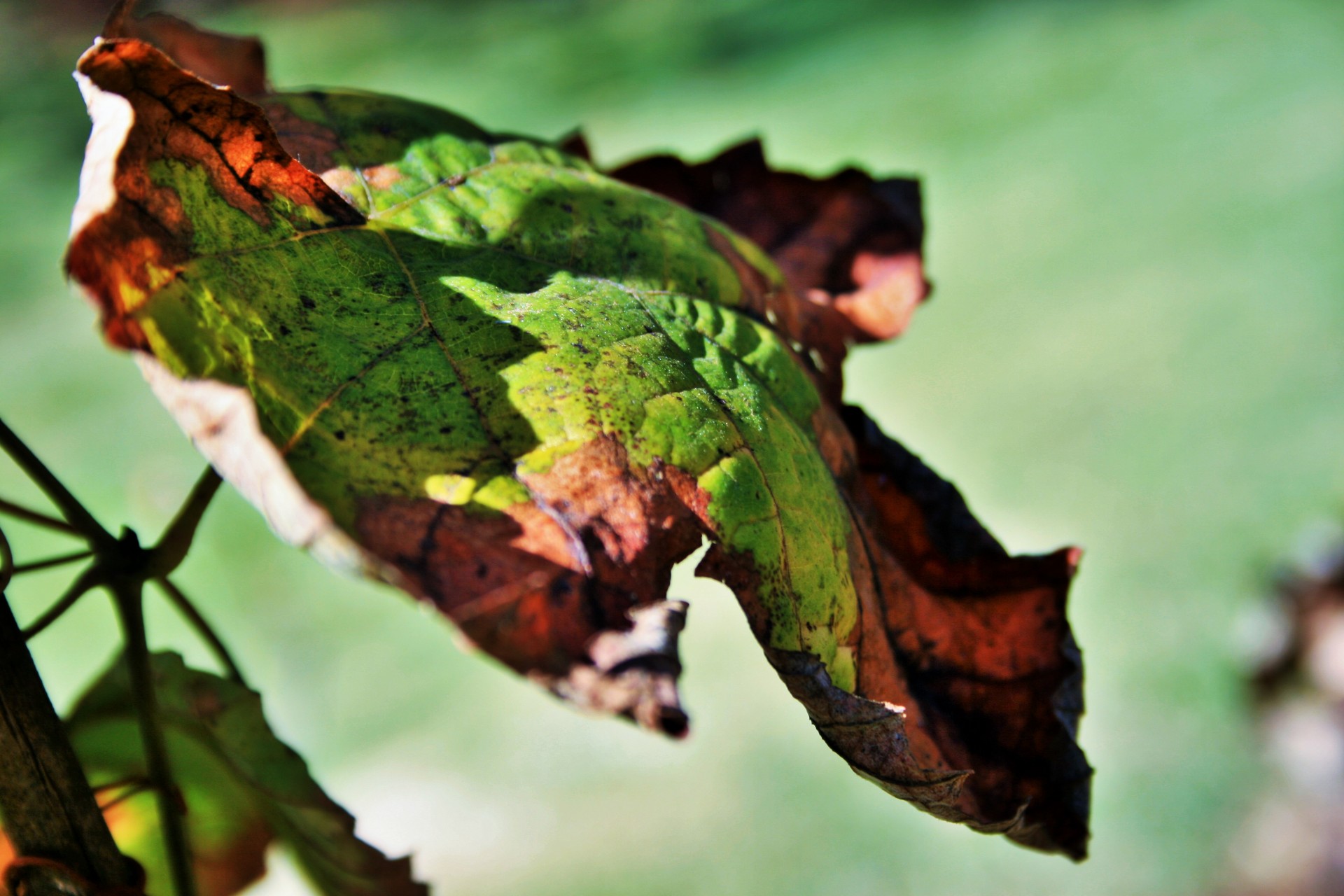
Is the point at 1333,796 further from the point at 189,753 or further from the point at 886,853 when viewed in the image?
the point at 189,753

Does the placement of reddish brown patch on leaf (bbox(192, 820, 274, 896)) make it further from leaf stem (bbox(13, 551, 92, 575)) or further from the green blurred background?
the green blurred background

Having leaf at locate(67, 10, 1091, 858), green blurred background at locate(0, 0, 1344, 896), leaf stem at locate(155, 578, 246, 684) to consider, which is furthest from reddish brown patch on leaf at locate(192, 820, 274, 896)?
green blurred background at locate(0, 0, 1344, 896)

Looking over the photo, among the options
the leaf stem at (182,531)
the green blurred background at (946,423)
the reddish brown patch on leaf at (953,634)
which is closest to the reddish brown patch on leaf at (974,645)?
the reddish brown patch on leaf at (953,634)

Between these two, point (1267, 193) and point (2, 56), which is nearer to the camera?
point (1267, 193)

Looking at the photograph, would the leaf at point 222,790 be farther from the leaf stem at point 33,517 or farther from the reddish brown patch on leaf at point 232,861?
the leaf stem at point 33,517

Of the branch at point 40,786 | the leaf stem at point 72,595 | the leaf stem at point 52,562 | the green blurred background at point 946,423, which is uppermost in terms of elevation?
the green blurred background at point 946,423

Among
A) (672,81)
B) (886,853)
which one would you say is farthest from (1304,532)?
(672,81)
